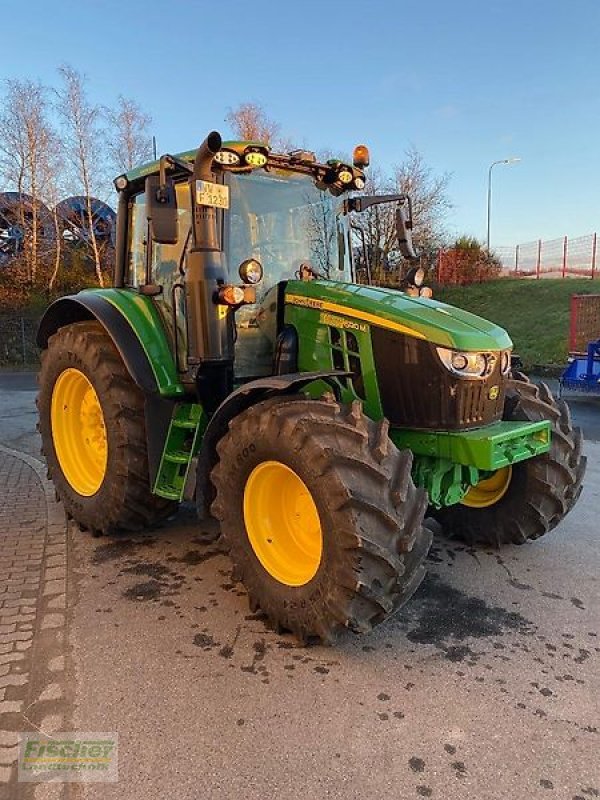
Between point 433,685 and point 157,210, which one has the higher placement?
point 157,210

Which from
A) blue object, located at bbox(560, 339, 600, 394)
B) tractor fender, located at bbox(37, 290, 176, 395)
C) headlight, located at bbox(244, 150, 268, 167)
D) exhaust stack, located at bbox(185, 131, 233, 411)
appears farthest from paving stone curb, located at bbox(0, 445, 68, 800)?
blue object, located at bbox(560, 339, 600, 394)

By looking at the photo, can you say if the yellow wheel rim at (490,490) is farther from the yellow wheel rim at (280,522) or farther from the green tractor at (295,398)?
the yellow wheel rim at (280,522)

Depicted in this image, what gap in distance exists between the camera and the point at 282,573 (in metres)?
3.36

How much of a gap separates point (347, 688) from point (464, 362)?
1.71m

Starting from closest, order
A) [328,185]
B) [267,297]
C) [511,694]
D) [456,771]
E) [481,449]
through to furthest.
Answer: [456,771], [511,694], [481,449], [267,297], [328,185]

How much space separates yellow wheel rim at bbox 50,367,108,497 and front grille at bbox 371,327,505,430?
8.37ft

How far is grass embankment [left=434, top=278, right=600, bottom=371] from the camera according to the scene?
16281mm

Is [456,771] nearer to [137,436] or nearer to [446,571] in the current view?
[446,571]

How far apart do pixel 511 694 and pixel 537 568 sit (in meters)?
1.47

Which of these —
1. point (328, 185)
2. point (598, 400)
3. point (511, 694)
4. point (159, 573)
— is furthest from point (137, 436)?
point (598, 400)

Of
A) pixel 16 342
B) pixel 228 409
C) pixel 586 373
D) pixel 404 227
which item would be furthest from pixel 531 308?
pixel 228 409

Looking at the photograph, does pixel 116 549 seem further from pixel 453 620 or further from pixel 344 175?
pixel 344 175

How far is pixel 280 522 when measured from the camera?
349cm

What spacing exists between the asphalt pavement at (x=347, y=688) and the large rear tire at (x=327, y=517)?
0.88ft
